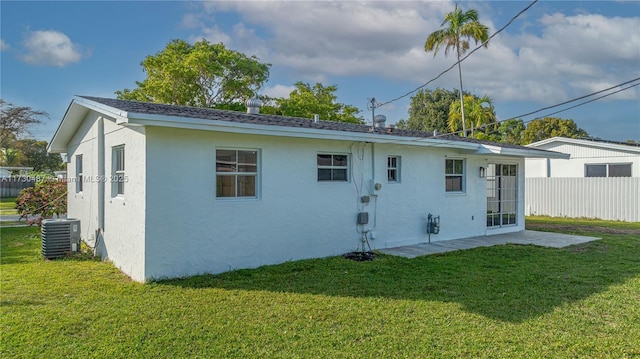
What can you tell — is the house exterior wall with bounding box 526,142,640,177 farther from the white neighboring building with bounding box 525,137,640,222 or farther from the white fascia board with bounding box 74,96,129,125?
the white fascia board with bounding box 74,96,129,125

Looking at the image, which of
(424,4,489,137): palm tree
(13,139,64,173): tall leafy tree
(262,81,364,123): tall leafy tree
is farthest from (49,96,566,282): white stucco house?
(13,139,64,173): tall leafy tree

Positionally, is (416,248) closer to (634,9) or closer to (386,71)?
(634,9)

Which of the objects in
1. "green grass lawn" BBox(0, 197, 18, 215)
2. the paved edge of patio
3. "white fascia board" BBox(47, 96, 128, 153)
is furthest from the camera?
"green grass lawn" BBox(0, 197, 18, 215)

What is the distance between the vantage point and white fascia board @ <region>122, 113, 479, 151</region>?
6043 mm

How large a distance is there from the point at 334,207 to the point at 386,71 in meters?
8.92

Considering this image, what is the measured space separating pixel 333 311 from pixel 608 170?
1814 cm

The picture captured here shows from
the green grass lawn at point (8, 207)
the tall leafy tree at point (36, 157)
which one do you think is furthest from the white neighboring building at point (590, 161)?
the tall leafy tree at point (36, 157)

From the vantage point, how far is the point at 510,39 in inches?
449

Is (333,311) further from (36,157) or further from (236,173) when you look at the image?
(36,157)

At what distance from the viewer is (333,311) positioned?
16.6 feet

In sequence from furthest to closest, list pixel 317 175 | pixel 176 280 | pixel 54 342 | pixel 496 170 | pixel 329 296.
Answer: pixel 496 170
pixel 317 175
pixel 176 280
pixel 329 296
pixel 54 342

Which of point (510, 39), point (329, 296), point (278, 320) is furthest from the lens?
point (510, 39)

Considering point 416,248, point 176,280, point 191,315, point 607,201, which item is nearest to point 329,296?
point 191,315

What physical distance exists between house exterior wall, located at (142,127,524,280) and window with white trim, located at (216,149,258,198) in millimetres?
123
